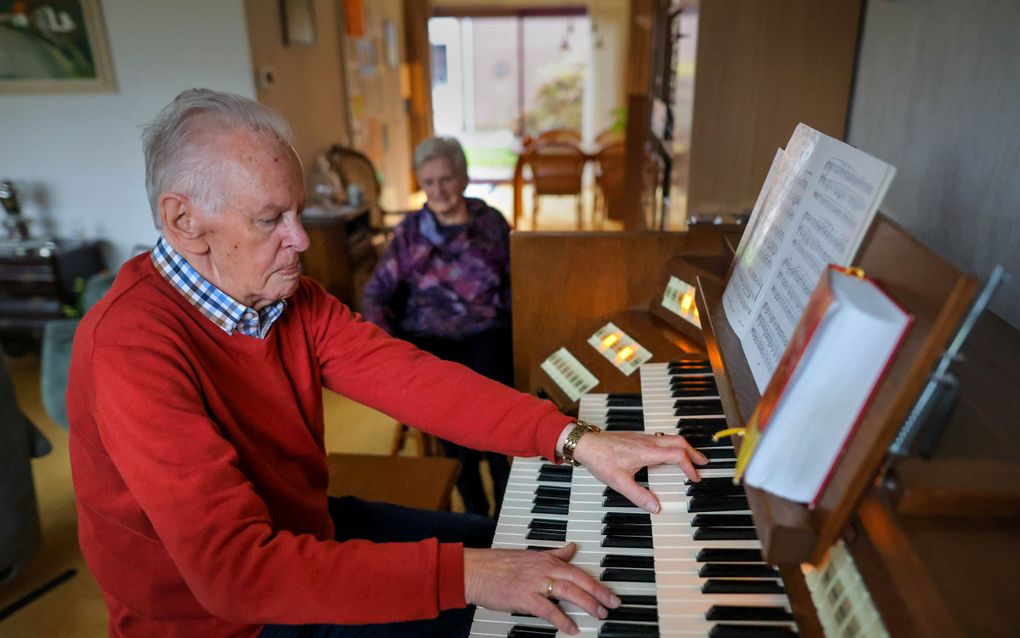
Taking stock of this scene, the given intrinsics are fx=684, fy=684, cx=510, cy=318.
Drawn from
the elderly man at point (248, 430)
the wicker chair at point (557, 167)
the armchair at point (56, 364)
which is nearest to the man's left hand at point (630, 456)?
the elderly man at point (248, 430)

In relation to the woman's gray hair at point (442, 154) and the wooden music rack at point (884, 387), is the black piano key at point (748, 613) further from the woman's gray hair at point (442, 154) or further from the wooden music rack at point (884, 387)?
the woman's gray hair at point (442, 154)

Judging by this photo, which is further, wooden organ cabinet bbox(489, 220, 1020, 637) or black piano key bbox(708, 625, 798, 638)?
black piano key bbox(708, 625, 798, 638)

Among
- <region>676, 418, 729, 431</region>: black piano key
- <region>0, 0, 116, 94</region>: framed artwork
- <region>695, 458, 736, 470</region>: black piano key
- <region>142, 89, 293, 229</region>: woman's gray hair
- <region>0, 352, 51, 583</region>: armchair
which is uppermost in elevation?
<region>0, 0, 116, 94</region>: framed artwork

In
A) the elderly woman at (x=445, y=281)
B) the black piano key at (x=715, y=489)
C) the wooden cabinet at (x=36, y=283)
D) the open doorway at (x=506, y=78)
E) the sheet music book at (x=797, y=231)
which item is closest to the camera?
the sheet music book at (x=797, y=231)

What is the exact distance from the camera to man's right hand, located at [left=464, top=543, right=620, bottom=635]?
3.13ft

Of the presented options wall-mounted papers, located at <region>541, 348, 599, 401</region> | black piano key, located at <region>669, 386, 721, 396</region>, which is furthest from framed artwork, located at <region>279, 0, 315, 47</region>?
black piano key, located at <region>669, 386, 721, 396</region>

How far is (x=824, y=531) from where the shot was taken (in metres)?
0.71

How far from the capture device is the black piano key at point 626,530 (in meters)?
1.14

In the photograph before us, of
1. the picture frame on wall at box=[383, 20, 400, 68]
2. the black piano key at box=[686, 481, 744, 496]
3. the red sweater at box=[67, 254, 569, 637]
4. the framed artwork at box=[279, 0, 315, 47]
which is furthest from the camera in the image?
the picture frame on wall at box=[383, 20, 400, 68]

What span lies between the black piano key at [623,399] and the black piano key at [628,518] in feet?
1.29

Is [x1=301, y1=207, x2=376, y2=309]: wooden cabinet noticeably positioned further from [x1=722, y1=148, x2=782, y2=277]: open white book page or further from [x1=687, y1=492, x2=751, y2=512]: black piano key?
[x1=687, y1=492, x2=751, y2=512]: black piano key

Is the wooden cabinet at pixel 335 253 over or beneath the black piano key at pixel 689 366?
beneath

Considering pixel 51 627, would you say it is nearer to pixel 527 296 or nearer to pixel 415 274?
pixel 415 274

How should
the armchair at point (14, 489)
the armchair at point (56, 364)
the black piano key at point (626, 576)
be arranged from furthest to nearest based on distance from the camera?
the armchair at point (56, 364), the armchair at point (14, 489), the black piano key at point (626, 576)
